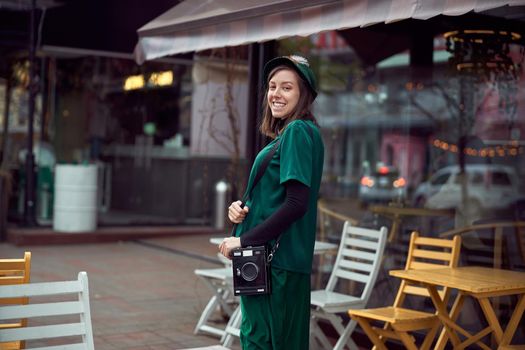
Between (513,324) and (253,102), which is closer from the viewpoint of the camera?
(513,324)

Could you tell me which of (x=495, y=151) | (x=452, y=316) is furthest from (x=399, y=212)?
(x=495, y=151)

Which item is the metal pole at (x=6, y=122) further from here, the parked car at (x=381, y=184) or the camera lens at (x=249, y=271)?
the camera lens at (x=249, y=271)

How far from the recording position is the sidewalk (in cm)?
609

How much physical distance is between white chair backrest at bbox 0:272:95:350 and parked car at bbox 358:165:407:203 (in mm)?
11668

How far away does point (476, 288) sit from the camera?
4.23m

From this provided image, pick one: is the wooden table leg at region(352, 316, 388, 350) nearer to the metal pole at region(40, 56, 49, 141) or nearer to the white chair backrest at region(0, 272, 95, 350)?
the white chair backrest at region(0, 272, 95, 350)

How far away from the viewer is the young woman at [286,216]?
10.2 ft

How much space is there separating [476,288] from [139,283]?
15.8 ft

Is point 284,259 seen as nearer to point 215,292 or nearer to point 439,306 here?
point 439,306

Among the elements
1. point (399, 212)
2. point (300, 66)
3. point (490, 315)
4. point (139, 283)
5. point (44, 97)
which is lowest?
point (139, 283)

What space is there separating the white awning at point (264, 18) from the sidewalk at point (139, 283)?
2.15 metres

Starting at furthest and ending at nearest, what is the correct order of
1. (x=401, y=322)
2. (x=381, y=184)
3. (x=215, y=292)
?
(x=381, y=184), (x=215, y=292), (x=401, y=322)

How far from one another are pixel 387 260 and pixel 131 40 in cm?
681

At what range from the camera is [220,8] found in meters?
5.75
